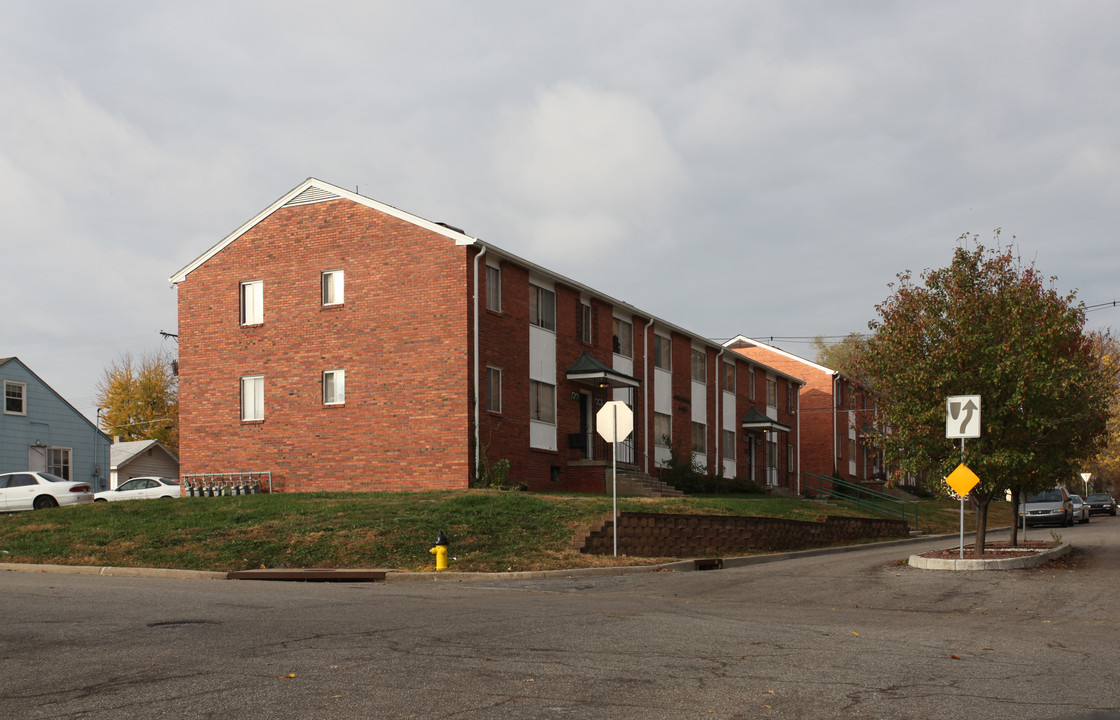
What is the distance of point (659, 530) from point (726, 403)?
2403 centimetres

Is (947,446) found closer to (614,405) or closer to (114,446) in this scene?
(614,405)

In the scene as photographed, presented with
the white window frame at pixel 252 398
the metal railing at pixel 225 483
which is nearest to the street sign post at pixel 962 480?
the metal railing at pixel 225 483

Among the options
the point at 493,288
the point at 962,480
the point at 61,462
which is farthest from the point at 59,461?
the point at 962,480

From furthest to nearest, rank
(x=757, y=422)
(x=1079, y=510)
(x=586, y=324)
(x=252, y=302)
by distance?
1. (x=757, y=422)
2. (x=1079, y=510)
3. (x=586, y=324)
4. (x=252, y=302)

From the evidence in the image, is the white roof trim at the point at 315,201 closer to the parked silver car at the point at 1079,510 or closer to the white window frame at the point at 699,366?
the white window frame at the point at 699,366

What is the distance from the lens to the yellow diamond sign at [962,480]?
17516 mm

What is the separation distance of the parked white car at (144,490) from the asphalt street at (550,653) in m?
20.5

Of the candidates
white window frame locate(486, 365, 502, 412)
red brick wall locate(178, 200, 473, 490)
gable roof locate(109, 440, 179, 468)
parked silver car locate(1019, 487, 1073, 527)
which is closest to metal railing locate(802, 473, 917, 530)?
parked silver car locate(1019, 487, 1073, 527)

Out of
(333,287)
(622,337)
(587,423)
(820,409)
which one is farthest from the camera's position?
(820,409)

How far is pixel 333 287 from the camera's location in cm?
2948

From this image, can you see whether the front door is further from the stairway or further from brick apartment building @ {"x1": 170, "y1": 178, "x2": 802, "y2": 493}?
the stairway

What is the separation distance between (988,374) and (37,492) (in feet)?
93.5

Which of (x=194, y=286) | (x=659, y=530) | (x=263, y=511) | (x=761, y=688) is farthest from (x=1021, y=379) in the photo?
(x=194, y=286)

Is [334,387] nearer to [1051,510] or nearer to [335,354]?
[335,354]
